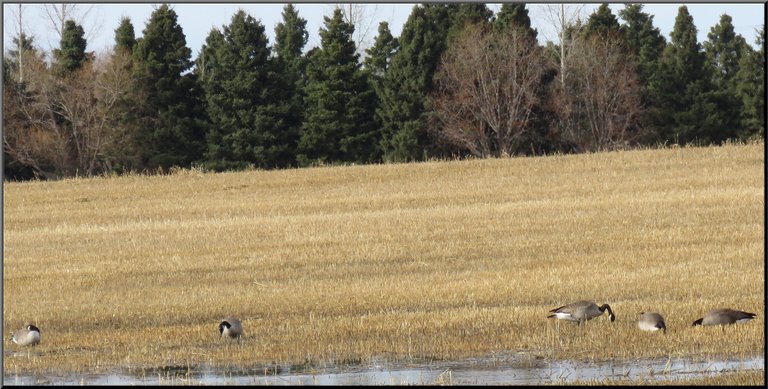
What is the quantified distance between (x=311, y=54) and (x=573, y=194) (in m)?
34.9

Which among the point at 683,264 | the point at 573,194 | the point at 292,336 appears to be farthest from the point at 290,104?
the point at 292,336

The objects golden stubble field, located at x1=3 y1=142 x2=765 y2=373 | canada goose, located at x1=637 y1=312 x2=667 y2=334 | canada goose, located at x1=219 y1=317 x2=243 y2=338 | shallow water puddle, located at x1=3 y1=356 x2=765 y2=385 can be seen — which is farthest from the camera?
canada goose, located at x1=219 y1=317 x2=243 y2=338

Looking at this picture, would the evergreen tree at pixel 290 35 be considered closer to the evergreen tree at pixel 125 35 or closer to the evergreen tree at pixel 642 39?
the evergreen tree at pixel 125 35

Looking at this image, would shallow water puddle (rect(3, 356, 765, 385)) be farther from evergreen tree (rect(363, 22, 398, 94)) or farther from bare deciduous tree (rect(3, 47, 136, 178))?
evergreen tree (rect(363, 22, 398, 94))

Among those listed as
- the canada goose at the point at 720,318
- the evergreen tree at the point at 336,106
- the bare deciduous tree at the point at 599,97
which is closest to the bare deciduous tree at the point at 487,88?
the bare deciduous tree at the point at 599,97

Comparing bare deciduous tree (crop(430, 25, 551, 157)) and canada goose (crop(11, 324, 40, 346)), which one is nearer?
canada goose (crop(11, 324, 40, 346))

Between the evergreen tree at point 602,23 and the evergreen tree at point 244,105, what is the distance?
17772 mm

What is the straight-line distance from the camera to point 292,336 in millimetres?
13320

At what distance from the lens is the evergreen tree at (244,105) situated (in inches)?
2260

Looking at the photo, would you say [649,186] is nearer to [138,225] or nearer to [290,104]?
[138,225]

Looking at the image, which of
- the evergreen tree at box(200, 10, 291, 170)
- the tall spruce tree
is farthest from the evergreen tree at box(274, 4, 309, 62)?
the evergreen tree at box(200, 10, 291, 170)

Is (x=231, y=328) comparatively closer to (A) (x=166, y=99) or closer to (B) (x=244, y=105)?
(B) (x=244, y=105)

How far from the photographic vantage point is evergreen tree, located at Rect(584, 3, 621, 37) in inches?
2479

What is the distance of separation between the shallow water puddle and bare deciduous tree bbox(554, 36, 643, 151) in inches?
1919
